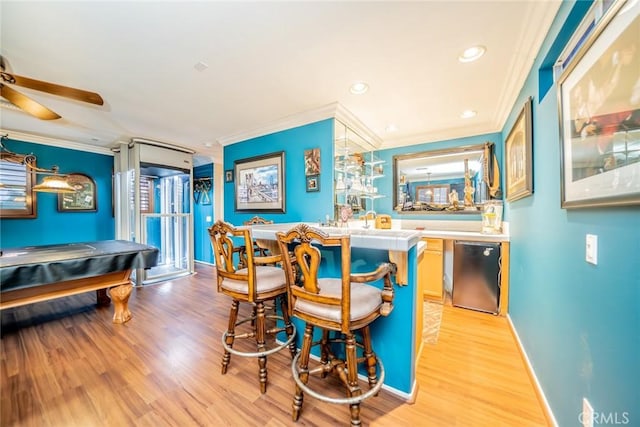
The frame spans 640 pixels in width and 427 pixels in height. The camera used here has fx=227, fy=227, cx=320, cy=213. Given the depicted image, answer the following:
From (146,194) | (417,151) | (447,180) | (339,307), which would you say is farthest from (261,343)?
(146,194)

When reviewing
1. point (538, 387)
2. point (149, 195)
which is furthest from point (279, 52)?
point (149, 195)

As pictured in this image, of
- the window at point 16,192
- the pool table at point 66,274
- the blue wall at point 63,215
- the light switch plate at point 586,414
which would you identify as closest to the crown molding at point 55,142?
the blue wall at point 63,215

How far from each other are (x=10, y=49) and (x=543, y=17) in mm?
3736

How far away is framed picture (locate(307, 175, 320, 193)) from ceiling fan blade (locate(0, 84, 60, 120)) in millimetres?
2562

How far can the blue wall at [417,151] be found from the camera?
3.27m

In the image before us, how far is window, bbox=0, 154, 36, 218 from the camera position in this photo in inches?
138

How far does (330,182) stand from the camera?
2.82 meters

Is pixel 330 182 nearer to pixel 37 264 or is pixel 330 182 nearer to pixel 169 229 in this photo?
pixel 37 264

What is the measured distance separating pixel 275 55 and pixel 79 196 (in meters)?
4.83

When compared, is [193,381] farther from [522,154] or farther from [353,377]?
[522,154]

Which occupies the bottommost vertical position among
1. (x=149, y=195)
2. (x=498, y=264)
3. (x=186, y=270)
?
(x=186, y=270)

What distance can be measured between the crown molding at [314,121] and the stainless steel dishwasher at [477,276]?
1997 mm

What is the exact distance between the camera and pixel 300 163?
10.1 ft

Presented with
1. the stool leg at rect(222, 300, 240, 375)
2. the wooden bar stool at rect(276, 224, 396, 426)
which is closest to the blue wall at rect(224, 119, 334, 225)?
the stool leg at rect(222, 300, 240, 375)
